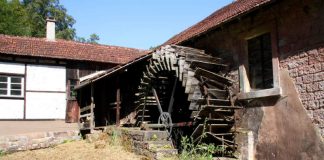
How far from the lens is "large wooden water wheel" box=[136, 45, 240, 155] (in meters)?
8.49

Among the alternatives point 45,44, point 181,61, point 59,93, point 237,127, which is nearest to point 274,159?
point 237,127

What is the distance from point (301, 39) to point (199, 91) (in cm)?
256

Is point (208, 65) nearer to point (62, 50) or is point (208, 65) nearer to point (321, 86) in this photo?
point (321, 86)

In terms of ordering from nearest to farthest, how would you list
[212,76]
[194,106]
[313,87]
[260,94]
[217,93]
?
1. [313,87]
2. [260,94]
3. [194,106]
4. [217,93]
5. [212,76]

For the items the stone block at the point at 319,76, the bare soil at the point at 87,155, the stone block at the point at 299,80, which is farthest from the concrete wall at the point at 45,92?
the stone block at the point at 319,76

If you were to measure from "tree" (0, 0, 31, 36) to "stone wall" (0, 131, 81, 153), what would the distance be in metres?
19.0

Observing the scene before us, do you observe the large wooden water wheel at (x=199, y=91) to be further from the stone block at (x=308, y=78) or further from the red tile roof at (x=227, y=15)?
the stone block at (x=308, y=78)

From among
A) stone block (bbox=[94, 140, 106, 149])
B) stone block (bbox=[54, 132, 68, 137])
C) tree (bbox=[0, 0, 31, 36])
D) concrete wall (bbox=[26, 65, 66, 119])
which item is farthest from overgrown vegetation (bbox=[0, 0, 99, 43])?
stone block (bbox=[94, 140, 106, 149])

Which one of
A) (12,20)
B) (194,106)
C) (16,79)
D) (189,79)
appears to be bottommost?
(194,106)

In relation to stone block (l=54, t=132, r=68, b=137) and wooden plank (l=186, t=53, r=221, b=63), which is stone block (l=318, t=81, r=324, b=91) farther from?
stone block (l=54, t=132, r=68, b=137)

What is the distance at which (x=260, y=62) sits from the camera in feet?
27.7

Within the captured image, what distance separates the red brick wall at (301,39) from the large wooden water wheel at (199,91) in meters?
1.21

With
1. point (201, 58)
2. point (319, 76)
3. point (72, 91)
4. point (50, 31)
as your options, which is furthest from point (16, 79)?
point (319, 76)

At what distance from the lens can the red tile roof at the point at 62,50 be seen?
15992 millimetres
